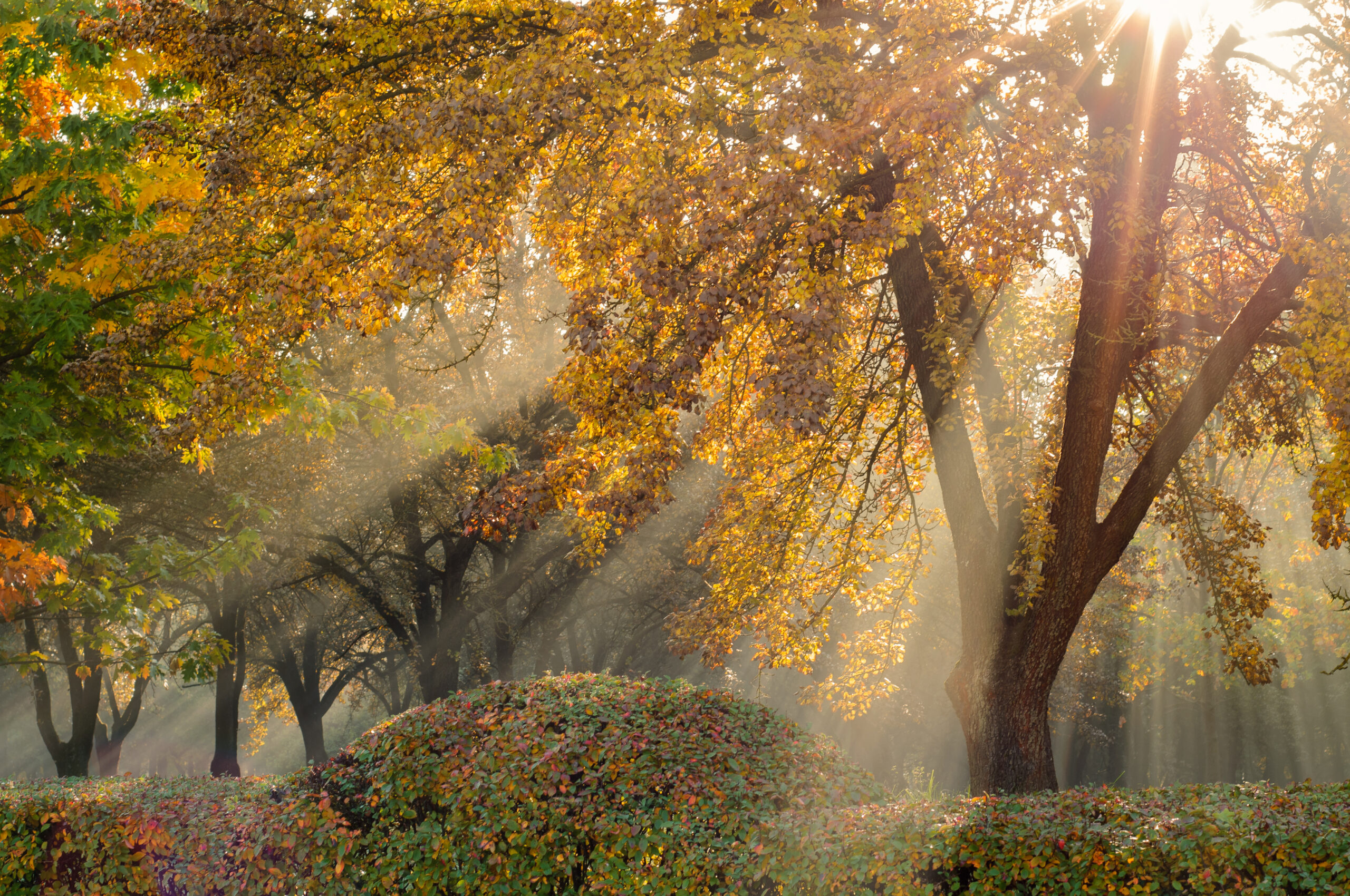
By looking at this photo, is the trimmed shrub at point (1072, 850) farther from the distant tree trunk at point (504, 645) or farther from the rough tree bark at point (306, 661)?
the rough tree bark at point (306, 661)

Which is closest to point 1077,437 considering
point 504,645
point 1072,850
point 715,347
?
point 715,347

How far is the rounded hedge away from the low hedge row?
0.02 meters

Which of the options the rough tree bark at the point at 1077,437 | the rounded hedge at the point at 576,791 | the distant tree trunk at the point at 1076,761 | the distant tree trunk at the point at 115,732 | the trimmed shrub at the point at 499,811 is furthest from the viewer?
the distant tree trunk at the point at 1076,761

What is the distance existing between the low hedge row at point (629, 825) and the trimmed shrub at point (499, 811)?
0.05 ft

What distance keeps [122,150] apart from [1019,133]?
26.5ft

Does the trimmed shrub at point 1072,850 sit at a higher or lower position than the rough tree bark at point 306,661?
lower

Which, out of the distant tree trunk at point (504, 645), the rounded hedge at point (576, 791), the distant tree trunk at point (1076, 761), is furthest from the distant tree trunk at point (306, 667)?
the distant tree trunk at point (1076, 761)

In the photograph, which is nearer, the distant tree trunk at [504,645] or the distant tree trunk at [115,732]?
the distant tree trunk at [504,645]

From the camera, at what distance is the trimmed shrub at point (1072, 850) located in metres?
4.12

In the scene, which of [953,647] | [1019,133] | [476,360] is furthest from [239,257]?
[953,647]

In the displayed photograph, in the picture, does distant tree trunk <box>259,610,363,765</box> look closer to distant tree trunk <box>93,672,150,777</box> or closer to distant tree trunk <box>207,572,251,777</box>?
distant tree trunk <box>207,572,251,777</box>

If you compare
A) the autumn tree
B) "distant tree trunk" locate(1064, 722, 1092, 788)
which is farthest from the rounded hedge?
"distant tree trunk" locate(1064, 722, 1092, 788)

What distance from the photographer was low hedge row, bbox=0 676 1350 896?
4.29 m

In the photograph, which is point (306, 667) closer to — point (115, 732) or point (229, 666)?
point (229, 666)
